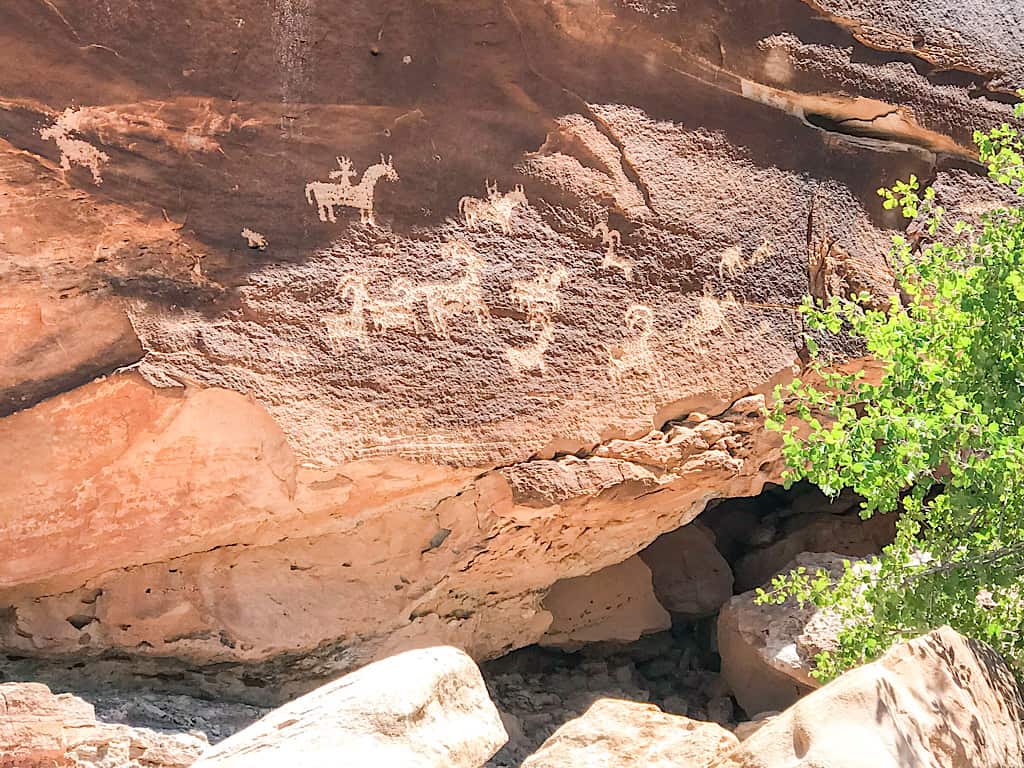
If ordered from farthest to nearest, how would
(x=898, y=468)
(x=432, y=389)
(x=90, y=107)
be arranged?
(x=432, y=389) → (x=90, y=107) → (x=898, y=468)

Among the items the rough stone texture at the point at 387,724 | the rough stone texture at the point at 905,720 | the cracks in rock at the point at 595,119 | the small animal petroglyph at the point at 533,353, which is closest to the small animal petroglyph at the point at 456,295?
the small animal petroglyph at the point at 533,353

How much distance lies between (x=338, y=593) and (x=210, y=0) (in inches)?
67.6

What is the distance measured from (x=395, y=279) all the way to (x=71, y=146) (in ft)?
2.96

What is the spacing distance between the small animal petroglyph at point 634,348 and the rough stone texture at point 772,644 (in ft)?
3.46

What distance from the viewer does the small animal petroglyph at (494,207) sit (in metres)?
3.09

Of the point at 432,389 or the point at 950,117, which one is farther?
the point at 950,117

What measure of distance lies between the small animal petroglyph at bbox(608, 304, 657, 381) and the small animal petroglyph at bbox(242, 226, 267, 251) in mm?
1036

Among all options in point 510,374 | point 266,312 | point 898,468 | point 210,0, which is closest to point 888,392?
point 898,468

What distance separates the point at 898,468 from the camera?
2117 millimetres

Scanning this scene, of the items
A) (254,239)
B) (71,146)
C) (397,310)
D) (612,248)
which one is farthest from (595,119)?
(71,146)

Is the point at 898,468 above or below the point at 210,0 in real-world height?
below

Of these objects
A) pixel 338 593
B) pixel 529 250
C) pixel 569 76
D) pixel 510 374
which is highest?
pixel 569 76

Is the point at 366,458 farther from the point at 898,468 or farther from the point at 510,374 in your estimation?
the point at 898,468

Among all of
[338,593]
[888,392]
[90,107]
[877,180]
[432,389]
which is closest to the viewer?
[888,392]
